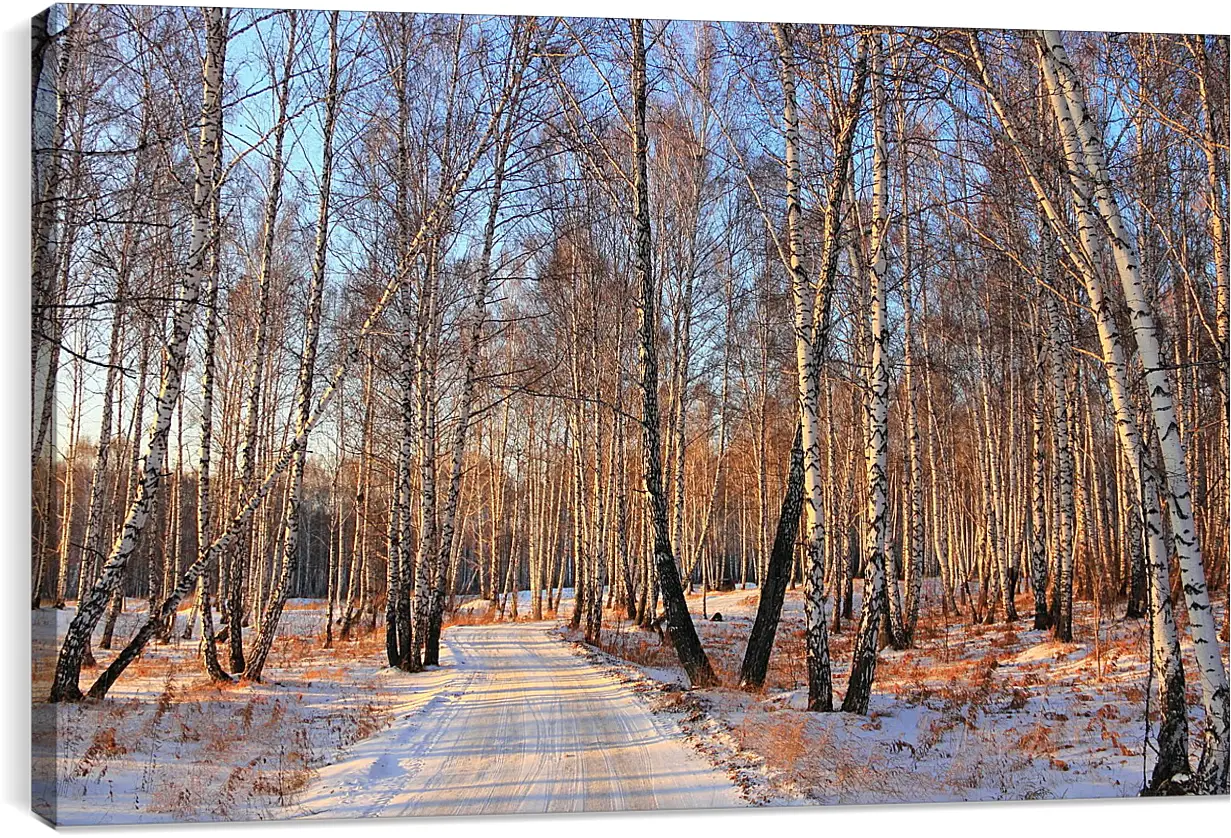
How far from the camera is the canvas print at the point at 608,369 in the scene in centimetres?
484

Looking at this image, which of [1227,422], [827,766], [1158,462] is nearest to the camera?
[827,766]

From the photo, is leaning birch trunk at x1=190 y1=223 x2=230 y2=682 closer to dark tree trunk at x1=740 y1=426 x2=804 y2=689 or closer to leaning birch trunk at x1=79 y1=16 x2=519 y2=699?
leaning birch trunk at x1=79 y1=16 x2=519 y2=699

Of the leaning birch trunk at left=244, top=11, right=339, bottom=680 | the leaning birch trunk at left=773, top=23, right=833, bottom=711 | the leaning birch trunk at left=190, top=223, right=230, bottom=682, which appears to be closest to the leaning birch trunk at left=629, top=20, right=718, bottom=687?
the leaning birch trunk at left=773, top=23, right=833, bottom=711

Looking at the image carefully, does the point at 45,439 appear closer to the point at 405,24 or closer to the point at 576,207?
the point at 405,24

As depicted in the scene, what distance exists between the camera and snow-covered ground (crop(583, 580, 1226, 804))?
5.29m

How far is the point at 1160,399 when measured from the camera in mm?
4812

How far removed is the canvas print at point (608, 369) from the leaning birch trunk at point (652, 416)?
3cm

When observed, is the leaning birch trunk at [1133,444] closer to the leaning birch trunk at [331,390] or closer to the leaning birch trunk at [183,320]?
the leaning birch trunk at [331,390]

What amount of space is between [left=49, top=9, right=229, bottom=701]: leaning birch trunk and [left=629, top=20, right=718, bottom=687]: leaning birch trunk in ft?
8.68

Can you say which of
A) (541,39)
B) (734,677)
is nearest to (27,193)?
(541,39)

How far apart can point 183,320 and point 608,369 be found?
3.51m

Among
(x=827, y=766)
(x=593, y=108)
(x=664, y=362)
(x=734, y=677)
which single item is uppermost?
(x=593, y=108)

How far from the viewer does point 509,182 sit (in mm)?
6191

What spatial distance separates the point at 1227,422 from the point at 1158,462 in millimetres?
897
